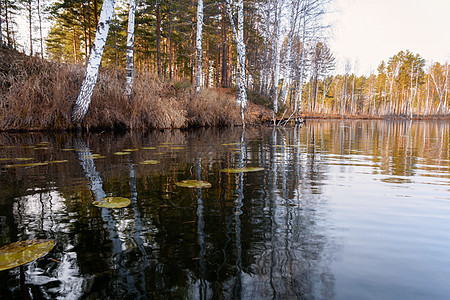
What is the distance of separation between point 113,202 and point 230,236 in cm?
100

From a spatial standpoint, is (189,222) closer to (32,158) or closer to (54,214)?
(54,214)

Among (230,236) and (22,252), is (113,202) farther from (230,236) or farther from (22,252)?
(230,236)

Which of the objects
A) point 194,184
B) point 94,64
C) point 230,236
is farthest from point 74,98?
point 230,236

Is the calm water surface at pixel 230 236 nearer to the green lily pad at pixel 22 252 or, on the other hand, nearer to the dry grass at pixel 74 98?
the green lily pad at pixel 22 252

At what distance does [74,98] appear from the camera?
818cm

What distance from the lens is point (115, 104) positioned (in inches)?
356

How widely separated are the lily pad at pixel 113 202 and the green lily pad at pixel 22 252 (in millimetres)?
543

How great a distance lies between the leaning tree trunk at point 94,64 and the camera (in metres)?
7.20

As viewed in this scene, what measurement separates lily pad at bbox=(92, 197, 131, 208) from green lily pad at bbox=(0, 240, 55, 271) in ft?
1.78

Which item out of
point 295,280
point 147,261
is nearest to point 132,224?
point 147,261

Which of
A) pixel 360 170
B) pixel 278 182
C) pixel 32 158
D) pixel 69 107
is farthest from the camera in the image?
pixel 69 107

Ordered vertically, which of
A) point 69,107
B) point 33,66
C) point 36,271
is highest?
point 33,66

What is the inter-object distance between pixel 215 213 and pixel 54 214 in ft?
3.48

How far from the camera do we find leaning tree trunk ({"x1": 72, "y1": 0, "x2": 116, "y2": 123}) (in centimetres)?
720
